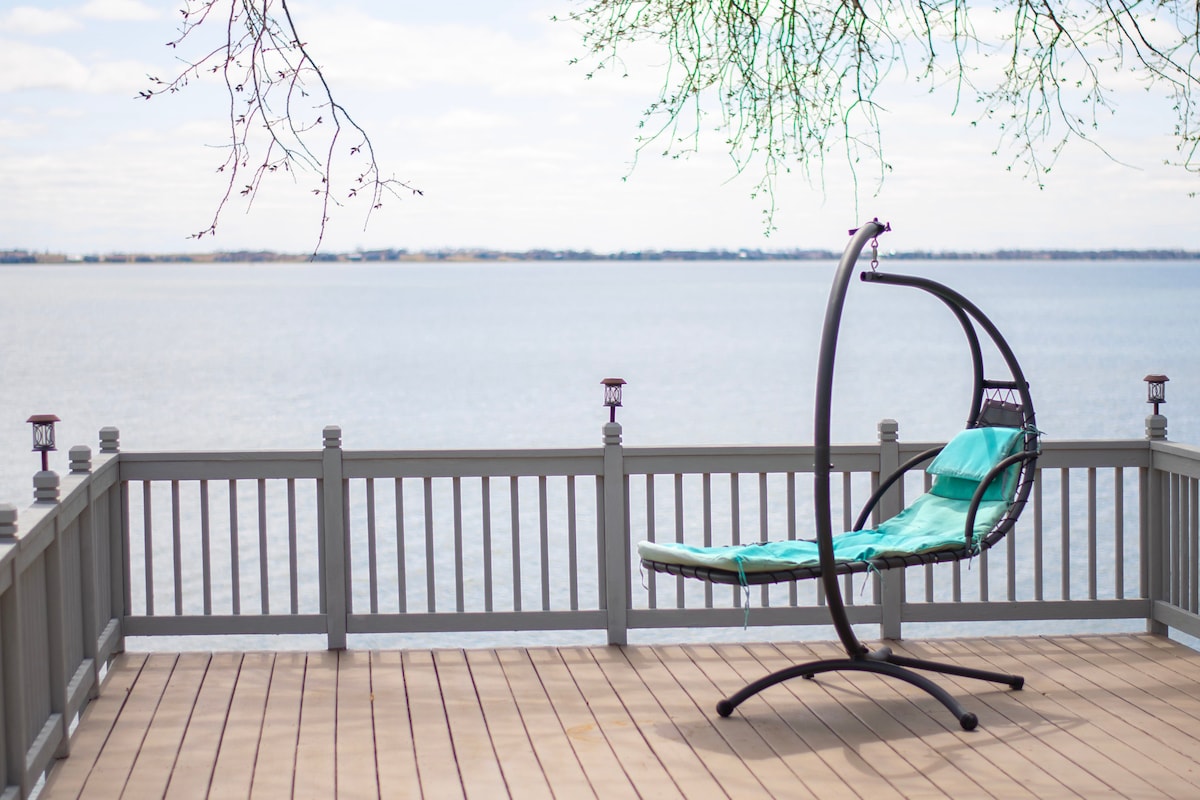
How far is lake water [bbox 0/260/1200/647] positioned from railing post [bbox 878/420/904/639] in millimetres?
7043

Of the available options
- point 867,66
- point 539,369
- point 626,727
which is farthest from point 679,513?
point 539,369

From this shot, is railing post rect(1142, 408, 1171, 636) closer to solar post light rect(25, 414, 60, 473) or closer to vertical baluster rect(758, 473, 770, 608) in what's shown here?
vertical baluster rect(758, 473, 770, 608)

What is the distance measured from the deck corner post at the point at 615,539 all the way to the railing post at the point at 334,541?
3.80ft

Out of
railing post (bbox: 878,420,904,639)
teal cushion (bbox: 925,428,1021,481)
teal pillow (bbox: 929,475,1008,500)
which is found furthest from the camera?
railing post (bbox: 878,420,904,639)

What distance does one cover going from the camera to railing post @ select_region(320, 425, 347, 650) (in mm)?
5586

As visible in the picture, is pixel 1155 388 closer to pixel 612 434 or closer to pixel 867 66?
pixel 867 66

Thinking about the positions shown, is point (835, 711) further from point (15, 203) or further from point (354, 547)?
point (15, 203)

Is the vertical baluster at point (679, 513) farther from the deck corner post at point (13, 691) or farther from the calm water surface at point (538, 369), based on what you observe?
the calm water surface at point (538, 369)

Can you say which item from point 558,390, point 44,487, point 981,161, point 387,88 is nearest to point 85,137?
point 387,88

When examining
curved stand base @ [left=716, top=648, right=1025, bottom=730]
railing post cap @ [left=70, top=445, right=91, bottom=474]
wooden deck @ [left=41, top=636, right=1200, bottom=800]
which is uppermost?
railing post cap @ [left=70, top=445, right=91, bottom=474]

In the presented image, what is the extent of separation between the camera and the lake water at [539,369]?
94.5ft

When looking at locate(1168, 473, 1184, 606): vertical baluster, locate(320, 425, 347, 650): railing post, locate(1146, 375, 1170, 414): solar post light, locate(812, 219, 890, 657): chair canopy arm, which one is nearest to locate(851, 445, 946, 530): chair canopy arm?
locate(812, 219, 890, 657): chair canopy arm

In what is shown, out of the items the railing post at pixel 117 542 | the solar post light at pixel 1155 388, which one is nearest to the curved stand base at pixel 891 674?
the solar post light at pixel 1155 388

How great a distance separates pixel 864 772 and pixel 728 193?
131ft
